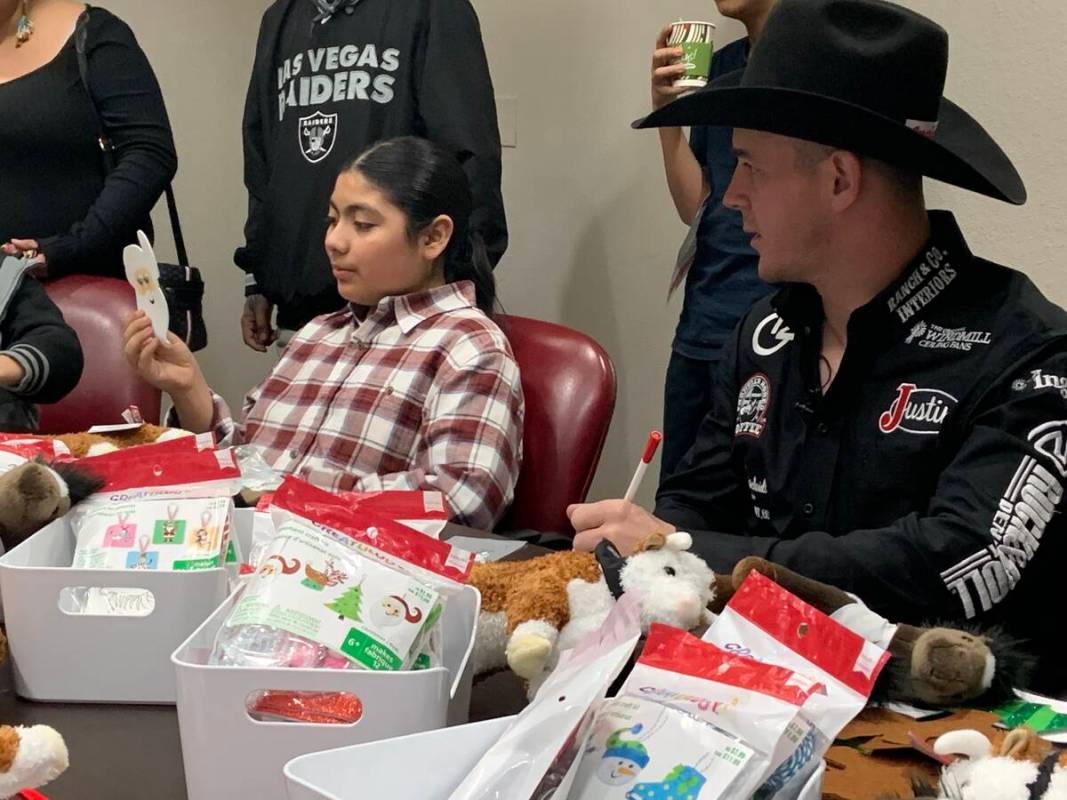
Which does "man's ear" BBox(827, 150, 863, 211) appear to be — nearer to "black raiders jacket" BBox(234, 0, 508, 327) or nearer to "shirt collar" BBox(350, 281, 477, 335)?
"shirt collar" BBox(350, 281, 477, 335)

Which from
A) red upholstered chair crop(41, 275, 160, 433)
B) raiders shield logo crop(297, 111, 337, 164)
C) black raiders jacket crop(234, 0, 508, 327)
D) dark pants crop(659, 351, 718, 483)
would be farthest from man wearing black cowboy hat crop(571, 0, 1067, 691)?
raiders shield logo crop(297, 111, 337, 164)

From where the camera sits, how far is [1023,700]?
0.77 meters

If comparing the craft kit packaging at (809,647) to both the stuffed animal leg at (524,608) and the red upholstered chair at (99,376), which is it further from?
the red upholstered chair at (99,376)

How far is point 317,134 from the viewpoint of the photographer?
2316mm

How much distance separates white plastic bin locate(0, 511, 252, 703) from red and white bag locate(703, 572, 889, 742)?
38 cm

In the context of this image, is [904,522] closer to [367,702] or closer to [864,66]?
[864,66]

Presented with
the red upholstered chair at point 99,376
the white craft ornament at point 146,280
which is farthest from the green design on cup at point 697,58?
the red upholstered chair at point 99,376

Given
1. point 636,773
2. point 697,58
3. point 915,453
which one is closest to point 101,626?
point 636,773

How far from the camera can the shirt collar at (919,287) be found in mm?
1186

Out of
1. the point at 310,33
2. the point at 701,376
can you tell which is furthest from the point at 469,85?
the point at 701,376

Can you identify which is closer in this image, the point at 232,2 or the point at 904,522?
the point at 904,522

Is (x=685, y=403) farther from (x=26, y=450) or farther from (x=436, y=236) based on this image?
(x=26, y=450)

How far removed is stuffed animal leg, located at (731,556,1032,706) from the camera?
74 cm

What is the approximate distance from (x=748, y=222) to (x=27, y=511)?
85 cm
